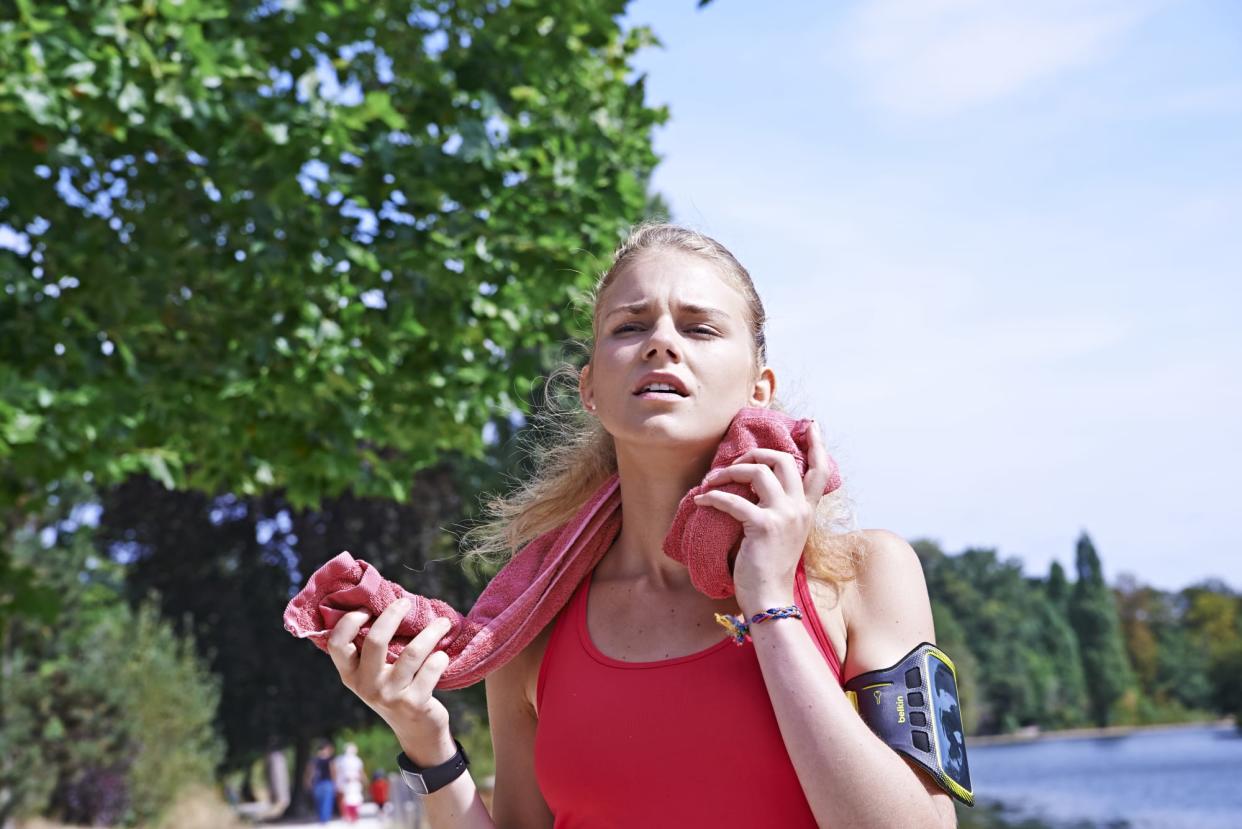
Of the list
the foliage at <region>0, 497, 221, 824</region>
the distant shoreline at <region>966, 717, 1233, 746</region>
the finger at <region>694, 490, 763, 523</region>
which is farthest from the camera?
the distant shoreline at <region>966, 717, 1233, 746</region>

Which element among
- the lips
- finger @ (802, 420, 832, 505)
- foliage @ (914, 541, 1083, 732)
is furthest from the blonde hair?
foliage @ (914, 541, 1083, 732)

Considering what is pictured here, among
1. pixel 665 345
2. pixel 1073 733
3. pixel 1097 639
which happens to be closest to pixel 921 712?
pixel 665 345

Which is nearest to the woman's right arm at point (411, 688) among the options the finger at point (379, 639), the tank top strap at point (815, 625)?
the finger at point (379, 639)

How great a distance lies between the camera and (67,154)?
6.37m

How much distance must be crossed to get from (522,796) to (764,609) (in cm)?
Answer: 68

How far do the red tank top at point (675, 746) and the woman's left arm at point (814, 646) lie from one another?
0.06 meters

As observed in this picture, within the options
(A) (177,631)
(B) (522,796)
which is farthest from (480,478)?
(B) (522,796)

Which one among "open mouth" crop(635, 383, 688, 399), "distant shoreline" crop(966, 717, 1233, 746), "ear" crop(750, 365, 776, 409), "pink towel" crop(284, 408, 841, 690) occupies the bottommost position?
"distant shoreline" crop(966, 717, 1233, 746)

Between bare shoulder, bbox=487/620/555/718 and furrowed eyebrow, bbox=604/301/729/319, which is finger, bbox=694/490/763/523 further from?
bare shoulder, bbox=487/620/555/718

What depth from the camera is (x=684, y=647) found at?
6.96 feet

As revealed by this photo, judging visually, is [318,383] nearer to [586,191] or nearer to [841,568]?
[586,191]

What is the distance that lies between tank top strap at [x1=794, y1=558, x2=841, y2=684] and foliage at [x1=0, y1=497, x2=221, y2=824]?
69.0 feet

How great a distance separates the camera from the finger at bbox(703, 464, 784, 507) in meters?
1.96

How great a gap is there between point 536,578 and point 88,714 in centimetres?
2168
